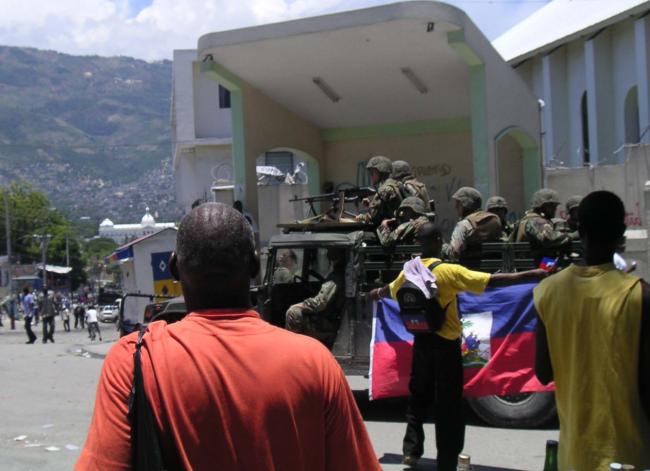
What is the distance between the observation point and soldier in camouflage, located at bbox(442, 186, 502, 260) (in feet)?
28.5

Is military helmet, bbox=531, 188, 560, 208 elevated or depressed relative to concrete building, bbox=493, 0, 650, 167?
depressed

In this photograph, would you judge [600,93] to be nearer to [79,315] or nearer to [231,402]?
[79,315]

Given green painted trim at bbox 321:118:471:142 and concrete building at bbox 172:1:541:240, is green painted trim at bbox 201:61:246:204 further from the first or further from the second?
Result: green painted trim at bbox 321:118:471:142

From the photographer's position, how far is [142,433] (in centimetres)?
217

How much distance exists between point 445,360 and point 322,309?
2.79 meters

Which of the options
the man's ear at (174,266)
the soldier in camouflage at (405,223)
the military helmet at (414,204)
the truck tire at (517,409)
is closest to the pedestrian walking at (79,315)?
the soldier in camouflage at (405,223)

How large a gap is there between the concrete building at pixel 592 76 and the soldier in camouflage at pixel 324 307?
17163mm

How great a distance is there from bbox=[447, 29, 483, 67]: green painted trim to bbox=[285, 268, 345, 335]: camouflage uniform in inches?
145

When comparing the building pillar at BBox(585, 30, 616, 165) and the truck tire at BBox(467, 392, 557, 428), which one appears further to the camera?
the building pillar at BBox(585, 30, 616, 165)

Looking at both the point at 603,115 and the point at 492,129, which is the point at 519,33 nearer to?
the point at 603,115

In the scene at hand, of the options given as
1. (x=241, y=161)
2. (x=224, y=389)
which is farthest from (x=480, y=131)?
(x=224, y=389)

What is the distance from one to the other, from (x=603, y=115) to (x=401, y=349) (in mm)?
22985

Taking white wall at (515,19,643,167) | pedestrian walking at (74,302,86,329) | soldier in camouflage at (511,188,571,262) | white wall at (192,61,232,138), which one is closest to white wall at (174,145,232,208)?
white wall at (192,61,232,138)

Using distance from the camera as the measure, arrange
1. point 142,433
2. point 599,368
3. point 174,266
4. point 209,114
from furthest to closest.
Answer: point 209,114, point 599,368, point 174,266, point 142,433
